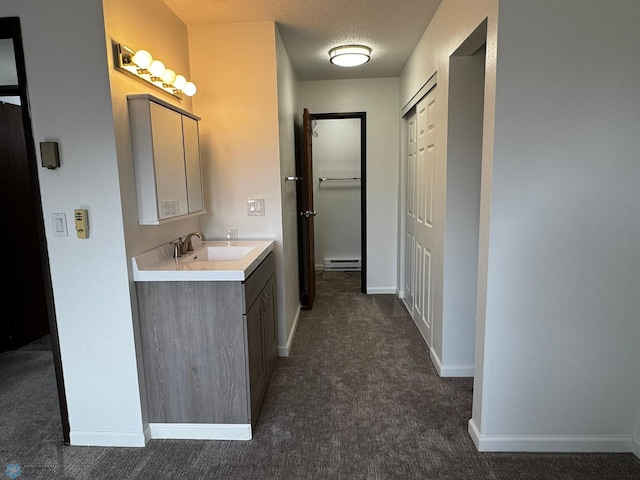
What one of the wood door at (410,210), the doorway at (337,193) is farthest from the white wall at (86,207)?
the doorway at (337,193)

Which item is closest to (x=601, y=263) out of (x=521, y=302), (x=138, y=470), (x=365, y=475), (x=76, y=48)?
(x=521, y=302)

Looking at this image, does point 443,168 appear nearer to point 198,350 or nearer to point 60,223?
point 198,350

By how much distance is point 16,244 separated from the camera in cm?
307

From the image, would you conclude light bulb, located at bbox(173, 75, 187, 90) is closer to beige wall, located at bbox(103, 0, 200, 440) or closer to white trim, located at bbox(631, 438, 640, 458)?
beige wall, located at bbox(103, 0, 200, 440)

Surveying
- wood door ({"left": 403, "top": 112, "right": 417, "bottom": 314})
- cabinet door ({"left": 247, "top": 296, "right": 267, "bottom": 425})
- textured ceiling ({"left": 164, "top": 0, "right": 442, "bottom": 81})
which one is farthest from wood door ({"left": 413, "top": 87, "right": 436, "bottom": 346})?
cabinet door ({"left": 247, "top": 296, "right": 267, "bottom": 425})

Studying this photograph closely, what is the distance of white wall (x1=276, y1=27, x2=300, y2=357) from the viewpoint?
2.84 m

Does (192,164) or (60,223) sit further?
(192,164)

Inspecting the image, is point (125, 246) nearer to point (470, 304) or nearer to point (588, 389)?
point (470, 304)

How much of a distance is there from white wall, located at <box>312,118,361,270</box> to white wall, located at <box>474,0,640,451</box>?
3804 millimetres

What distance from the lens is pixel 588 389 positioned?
70.6 inches

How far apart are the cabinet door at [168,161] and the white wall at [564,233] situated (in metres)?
1.58

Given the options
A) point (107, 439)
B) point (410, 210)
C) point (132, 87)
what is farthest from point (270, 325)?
point (410, 210)

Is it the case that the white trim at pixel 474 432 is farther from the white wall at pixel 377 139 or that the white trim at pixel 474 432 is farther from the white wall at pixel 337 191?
the white wall at pixel 337 191

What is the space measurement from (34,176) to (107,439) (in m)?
1.33
